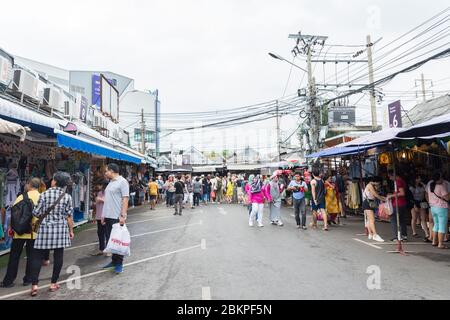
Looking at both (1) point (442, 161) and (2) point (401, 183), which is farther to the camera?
(1) point (442, 161)

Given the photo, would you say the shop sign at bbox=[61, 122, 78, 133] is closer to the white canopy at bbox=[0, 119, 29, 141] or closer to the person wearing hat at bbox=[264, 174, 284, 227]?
the white canopy at bbox=[0, 119, 29, 141]

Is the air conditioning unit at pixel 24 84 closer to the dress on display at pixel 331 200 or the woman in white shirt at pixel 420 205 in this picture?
the dress on display at pixel 331 200

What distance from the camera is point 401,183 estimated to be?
9.04 m

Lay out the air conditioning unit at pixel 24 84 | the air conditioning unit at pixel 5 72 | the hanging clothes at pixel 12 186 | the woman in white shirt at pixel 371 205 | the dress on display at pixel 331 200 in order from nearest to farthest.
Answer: the hanging clothes at pixel 12 186 → the air conditioning unit at pixel 5 72 → the woman in white shirt at pixel 371 205 → the air conditioning unit at pixel 24 84 → the dress on display at pixel 331 200

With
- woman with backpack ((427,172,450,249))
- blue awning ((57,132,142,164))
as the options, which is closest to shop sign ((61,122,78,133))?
blue awning ((57,132,142,164))

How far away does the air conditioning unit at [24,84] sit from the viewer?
919 centimetres

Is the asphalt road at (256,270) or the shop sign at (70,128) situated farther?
the shop sign at (70,128)

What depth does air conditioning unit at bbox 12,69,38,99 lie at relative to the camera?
9.19m

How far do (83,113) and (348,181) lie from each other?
12.5m

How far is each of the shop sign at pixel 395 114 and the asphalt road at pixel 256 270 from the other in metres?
5.86

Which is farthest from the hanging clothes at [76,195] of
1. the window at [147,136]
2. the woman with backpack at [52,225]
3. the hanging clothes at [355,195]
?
the window at [147,136]
